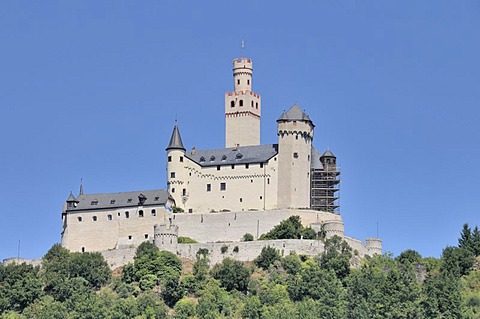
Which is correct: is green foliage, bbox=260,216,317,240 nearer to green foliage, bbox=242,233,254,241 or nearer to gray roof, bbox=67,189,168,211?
green foliage, bbox=242,233,254,241

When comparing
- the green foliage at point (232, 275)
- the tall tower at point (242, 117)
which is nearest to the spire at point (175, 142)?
the tall tower at point (242, 117)

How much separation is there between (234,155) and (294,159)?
5481 millimetres

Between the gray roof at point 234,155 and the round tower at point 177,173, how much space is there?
0.95 metres

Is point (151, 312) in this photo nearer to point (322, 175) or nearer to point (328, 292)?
point (328, 292)

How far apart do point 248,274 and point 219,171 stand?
12033 mm

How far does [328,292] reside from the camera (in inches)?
4535

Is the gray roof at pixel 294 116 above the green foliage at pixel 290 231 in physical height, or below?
above

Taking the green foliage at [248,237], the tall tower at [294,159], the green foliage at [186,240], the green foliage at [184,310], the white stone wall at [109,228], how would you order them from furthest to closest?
the white stone wall at [109,228] < the tall tower at [294,159] < the green foliage at [186,240] < the green foliage at [248,237] < the green foliage at [184,310]

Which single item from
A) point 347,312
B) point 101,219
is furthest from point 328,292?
point 101,219

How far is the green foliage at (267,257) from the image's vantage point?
12050cm

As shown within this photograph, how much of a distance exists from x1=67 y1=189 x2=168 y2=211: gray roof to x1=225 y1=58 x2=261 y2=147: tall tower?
27.6 feet

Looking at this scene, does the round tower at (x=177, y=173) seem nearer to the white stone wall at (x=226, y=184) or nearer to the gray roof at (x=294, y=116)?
Answer: the white stone wall at (x=226, y=184)

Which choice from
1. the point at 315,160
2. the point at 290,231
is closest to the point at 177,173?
the point at 315,160

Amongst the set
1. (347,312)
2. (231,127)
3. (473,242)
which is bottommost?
(347,312)
